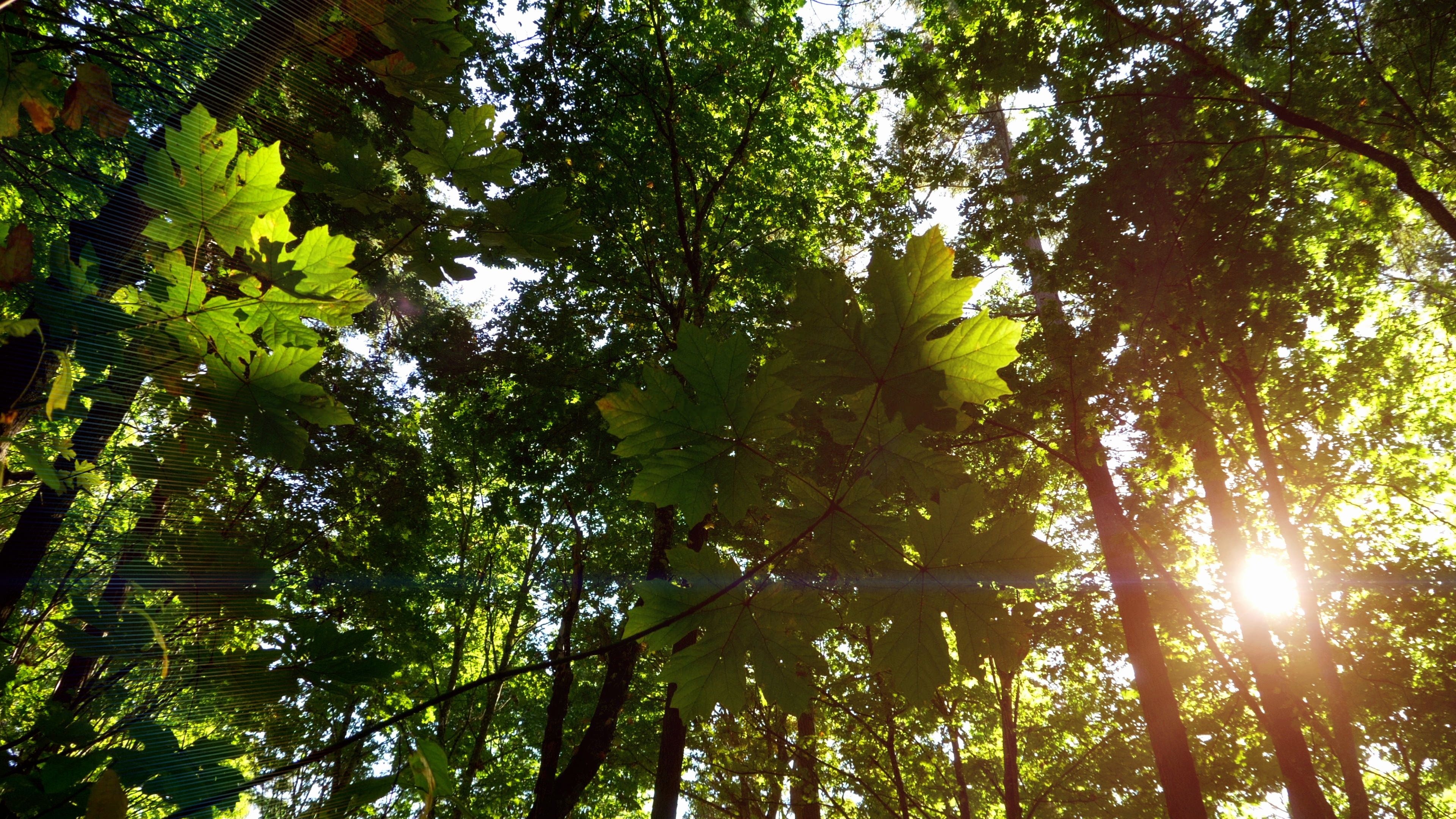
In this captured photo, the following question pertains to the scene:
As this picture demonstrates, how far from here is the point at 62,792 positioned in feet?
2.39

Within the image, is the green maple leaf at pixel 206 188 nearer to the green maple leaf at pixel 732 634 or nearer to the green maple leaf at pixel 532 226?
the green maple leaf at pixel 532 226

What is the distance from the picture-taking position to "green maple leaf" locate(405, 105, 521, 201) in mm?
1184

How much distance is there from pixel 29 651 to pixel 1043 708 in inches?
561

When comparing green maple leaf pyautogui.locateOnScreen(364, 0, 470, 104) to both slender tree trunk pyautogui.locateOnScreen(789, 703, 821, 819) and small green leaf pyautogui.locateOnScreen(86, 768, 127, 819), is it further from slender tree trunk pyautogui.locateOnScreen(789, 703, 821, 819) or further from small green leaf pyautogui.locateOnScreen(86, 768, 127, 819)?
slender tree trunk pyautogui.locateOnScreen(789, 703, 821, 819)

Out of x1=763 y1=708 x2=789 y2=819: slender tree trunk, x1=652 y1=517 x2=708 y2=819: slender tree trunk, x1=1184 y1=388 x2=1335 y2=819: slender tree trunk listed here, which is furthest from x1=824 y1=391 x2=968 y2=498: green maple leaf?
x1=763 y1=708 x2=789 y2=819: slender tree trunk

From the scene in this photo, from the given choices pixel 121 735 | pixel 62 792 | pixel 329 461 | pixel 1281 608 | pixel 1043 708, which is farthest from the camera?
pixel 1043 708

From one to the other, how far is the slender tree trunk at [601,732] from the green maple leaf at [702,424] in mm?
5835

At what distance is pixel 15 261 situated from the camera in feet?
2.85

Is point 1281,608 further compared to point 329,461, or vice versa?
point 1281,608

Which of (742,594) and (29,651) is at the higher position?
(742,594)

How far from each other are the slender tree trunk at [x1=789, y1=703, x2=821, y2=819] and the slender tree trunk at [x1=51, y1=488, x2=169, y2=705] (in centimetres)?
679

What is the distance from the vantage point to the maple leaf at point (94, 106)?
1.16 metres

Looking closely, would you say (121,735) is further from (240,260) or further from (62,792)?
(240,260)

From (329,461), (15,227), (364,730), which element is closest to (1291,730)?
(364,730)
